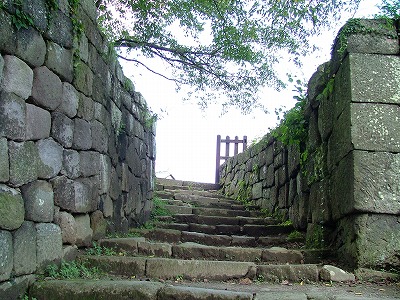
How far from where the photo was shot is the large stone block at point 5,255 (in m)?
2.52

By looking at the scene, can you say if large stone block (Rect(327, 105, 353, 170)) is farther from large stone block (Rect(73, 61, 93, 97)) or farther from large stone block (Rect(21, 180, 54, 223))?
large stone block (Rect(21, 180, 54, 223))

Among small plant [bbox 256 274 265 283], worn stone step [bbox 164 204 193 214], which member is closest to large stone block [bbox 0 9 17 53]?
small plant [bbox 256 274 265 283]

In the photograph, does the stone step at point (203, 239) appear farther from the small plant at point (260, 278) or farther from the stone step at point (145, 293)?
the stone step at point (145, 293)

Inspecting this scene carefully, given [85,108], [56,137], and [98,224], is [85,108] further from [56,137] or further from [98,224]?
[98,224]

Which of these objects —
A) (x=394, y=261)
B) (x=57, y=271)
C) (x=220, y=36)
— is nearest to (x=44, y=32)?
(x=57, y=271)

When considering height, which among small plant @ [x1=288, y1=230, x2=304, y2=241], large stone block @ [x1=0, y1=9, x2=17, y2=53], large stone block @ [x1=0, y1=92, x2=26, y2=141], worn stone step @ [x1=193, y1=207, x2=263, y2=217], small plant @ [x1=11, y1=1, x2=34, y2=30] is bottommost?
small plant @ [x1=288, y1=230, x2=304, y2=241]

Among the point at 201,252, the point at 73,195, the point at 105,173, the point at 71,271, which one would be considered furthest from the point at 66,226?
the point at 201,252

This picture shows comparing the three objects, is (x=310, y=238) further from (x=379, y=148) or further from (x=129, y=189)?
(x=129, y=189)

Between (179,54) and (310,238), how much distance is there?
11.8ft

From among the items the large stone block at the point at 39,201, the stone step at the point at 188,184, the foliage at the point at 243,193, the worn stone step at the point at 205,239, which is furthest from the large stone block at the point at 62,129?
the stone step at the point at 188,184

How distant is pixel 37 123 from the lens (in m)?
3.04

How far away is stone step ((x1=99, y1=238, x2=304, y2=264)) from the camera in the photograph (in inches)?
163

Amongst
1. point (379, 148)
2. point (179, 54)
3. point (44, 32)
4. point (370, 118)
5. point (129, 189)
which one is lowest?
point (129, 189)

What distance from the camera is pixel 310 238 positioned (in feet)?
15.8
